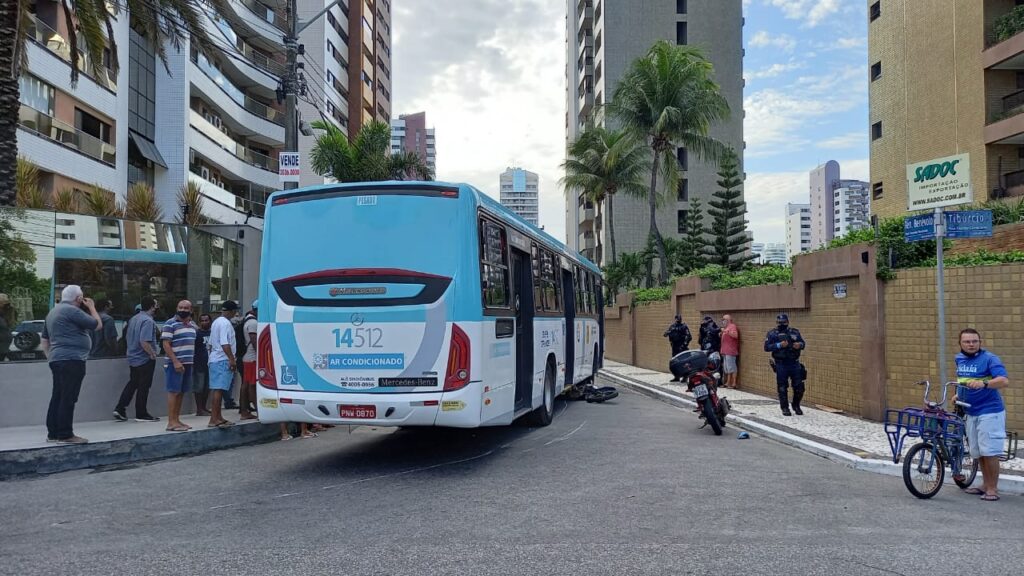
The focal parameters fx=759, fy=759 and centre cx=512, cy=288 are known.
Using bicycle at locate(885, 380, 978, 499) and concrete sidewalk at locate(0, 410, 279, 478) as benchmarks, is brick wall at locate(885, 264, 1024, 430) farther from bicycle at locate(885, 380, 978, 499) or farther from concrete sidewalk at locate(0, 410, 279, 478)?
concrete sidewalk at locate(0, 410, 279, 478)

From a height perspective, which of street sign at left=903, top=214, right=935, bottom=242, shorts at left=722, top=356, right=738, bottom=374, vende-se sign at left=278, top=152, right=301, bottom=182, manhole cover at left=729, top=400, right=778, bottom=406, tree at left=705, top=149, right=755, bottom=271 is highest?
tree at left=705, top=149, right=755, bottom=271

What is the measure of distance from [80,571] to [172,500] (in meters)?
2.23

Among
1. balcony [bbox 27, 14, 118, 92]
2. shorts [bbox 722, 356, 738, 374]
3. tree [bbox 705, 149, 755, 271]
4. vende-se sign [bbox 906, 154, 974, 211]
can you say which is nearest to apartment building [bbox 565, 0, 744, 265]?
tree [bbox 705, 149, 755, 271]

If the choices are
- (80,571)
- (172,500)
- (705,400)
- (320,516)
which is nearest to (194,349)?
(172,500)

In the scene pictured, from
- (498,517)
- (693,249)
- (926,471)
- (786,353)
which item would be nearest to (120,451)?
(498,517)

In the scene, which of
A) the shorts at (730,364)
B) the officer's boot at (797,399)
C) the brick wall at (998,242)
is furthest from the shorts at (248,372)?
the shorts at (730,364)

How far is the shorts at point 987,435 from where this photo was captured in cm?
723

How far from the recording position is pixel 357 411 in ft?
27.2

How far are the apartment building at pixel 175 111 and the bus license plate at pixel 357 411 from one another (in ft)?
37.5

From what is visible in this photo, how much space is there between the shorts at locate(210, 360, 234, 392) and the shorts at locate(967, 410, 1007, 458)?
9256 mm

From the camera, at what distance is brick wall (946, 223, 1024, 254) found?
12523 mm

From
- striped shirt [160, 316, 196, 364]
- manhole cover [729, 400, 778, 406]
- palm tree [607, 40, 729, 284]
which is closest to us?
striped shirt [160, 316, 196, 364]

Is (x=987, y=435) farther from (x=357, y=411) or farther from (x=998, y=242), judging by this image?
(x=998, y=242)

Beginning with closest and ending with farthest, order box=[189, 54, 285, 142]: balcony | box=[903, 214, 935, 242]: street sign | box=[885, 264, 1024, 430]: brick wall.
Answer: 1. box=[903, 214, 935, 242]: street sign
2. box=[885, 264, 1024, 430]: brick wall
3. box=[189, 54, 285, 142]: balcony
